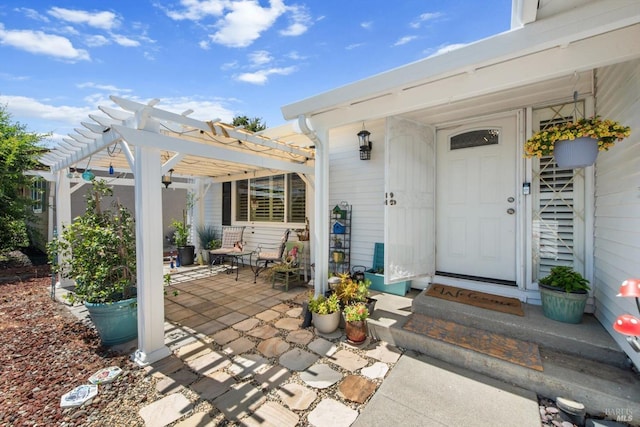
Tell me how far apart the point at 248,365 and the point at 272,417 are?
679mm

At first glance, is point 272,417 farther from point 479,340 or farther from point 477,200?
point 477,200

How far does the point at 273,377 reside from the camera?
215 cm

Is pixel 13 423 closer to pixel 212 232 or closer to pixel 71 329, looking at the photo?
pixel 71 329

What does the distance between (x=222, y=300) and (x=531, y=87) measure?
467 cm

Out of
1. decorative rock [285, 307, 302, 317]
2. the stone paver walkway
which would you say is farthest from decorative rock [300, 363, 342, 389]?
decorative rock [285, 307, 302, 317]

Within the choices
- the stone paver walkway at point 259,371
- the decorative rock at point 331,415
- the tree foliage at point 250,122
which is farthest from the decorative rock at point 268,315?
the tree foliage at point 250,122

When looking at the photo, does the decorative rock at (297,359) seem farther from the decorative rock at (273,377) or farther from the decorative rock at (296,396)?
the decorative rock at (296,396)

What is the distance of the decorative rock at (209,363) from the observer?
2.28 m

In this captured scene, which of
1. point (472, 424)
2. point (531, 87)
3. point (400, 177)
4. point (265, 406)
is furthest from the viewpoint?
point (400, 177)

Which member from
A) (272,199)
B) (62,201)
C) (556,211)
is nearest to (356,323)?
(556,211)

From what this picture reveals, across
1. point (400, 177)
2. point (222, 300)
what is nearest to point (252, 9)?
point (400, 177)

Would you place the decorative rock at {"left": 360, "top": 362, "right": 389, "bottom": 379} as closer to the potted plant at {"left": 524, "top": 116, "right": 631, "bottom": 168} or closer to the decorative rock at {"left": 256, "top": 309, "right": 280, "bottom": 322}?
the decorative rock at {"left": 256, "top": 309, "right": 280, "bottom": 322}

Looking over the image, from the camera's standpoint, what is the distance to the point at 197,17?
385cm

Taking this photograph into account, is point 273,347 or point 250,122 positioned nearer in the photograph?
point 273,347
